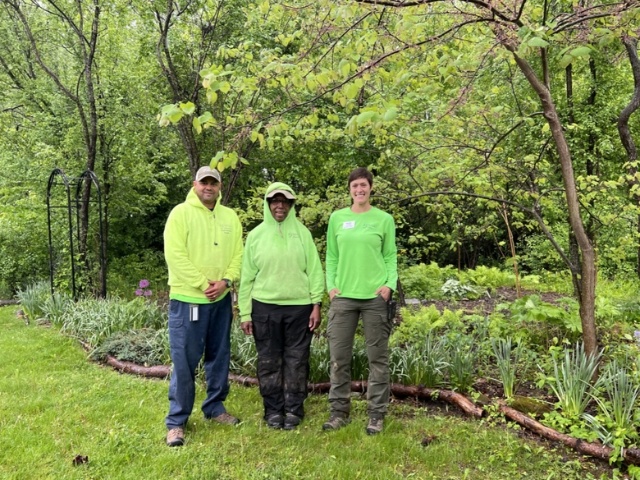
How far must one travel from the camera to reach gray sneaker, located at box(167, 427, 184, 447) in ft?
9.46

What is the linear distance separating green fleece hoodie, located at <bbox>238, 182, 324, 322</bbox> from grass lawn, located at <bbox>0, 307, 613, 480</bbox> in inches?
34.9

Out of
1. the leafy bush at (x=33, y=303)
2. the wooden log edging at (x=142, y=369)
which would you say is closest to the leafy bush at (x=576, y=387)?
the wooden log edging at (x=142, y=369)

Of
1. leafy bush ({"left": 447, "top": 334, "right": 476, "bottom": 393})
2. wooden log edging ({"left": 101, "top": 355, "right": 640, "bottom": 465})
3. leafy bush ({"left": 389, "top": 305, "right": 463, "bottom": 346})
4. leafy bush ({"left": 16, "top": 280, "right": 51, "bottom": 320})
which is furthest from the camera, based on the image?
leafy bush ({"left": 16, "top": 280, "right": 51, "bottom": 320})

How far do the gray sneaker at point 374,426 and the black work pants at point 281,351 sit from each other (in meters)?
0.53

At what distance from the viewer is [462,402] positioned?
→ 342 cm

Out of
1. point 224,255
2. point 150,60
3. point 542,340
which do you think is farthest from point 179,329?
point 150,60

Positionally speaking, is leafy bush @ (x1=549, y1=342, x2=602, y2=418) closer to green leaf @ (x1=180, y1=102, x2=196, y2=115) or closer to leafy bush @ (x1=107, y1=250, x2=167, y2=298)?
green leaf @ (x1=180, y1=102, x2=196, y2=115)

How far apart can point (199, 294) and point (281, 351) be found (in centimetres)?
73

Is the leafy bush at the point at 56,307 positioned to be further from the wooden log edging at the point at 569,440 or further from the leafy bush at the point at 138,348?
the wooden log edging at the point at 569,440

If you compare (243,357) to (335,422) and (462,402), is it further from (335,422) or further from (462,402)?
(462,402)

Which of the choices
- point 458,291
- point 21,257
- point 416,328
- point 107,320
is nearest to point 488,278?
point 458,291

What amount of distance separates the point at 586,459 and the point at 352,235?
197cm

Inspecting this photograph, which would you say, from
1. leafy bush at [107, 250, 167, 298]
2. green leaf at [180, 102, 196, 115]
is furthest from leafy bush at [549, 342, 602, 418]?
leafy bush at [107, 250, 167, 298]

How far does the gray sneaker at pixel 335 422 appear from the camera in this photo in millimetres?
3152
